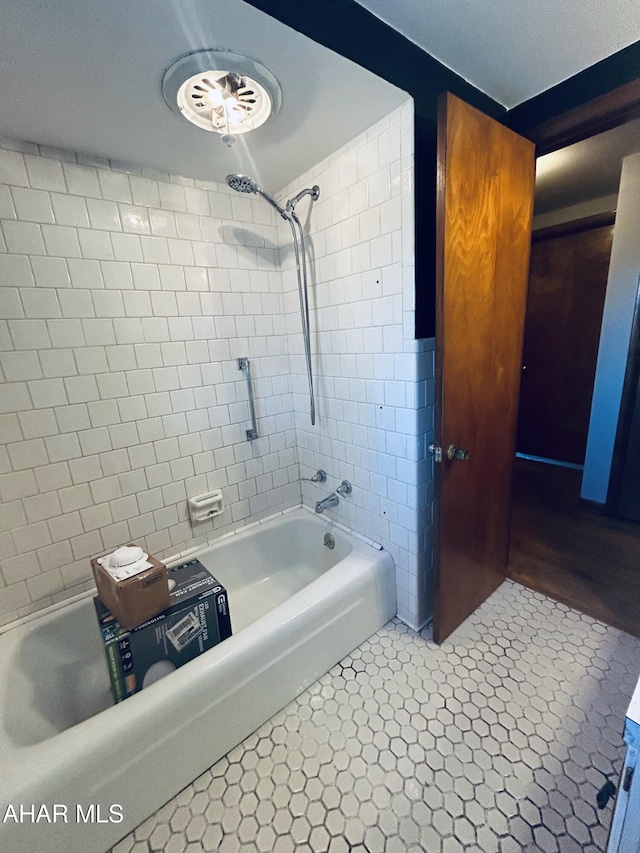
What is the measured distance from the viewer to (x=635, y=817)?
0.55m

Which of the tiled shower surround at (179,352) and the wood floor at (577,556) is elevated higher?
the tiled shower surround at (179,352)

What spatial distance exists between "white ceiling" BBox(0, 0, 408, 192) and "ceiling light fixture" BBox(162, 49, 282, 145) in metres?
0.02

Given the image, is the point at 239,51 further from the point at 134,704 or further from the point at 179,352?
the point at 134,704

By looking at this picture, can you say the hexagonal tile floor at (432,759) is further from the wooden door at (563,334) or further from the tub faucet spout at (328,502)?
the wooden door at (563,334)

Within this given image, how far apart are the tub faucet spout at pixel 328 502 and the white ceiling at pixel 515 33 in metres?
1.85

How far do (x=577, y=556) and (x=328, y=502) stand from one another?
5.07 feet

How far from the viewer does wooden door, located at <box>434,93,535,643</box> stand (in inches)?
46.5

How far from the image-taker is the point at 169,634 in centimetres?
126

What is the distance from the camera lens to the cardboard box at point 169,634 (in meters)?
1.18

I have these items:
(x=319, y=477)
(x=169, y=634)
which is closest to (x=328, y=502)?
(x=319, y=477)

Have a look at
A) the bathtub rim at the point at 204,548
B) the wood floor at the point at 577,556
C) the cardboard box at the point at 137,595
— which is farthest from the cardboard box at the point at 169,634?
the wood floor at the point at 577,556

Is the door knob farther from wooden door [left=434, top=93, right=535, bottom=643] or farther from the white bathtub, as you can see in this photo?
the white bathtub

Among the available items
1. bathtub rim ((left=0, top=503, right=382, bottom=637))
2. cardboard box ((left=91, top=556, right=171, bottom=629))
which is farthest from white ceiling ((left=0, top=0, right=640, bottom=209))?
bathtub rim ((left=0, top=503, right=382, bottom=637))

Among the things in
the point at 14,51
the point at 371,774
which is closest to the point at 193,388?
the point at 14,51
